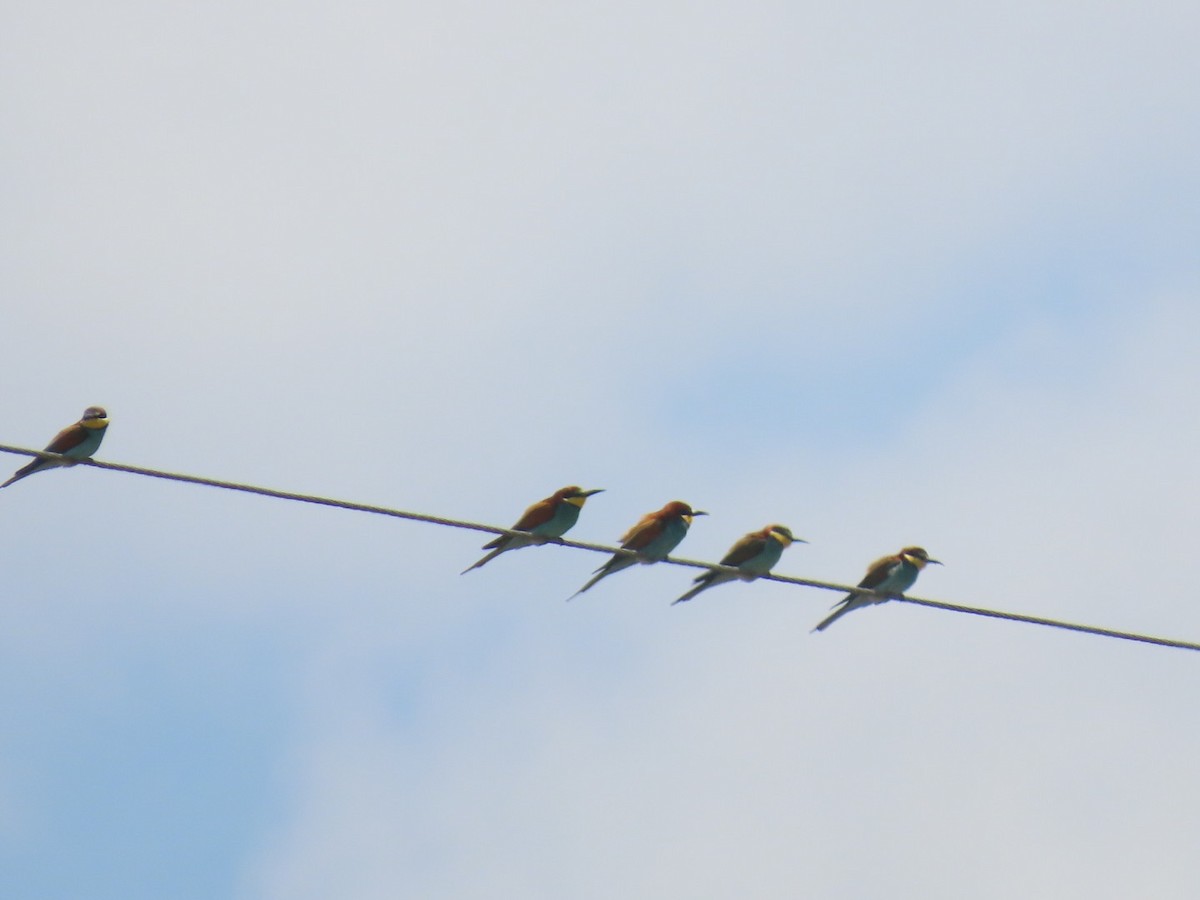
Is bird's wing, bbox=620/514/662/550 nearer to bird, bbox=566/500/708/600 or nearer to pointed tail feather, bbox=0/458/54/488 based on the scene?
bird, bbox=566/500/708/600

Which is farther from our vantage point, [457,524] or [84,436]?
[84,436]

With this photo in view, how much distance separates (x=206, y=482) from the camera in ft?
20.1

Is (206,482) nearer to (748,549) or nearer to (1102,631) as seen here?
(1102,631)

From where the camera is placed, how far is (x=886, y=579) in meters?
10.1

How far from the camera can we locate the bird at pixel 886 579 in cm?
989

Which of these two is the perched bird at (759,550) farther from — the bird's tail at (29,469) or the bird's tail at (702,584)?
the bird's tail at (29,469)

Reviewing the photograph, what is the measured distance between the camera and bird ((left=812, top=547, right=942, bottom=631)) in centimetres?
989

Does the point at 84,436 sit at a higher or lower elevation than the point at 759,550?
lower

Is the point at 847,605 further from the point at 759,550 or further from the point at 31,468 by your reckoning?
the point at 31,468

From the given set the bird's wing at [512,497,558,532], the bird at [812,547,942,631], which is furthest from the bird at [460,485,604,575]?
the bird at [812,547,942,631]

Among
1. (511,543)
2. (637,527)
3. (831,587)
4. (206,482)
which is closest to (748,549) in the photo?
(637,527)

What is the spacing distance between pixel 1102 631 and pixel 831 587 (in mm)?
1007

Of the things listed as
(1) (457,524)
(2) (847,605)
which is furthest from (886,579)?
A: (1) (457,524)

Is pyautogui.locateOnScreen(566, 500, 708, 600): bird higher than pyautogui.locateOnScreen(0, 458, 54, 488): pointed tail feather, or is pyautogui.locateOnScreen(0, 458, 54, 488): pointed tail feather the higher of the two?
pyautogui.locateOnScreen(566, 500, 708, 600): bird
